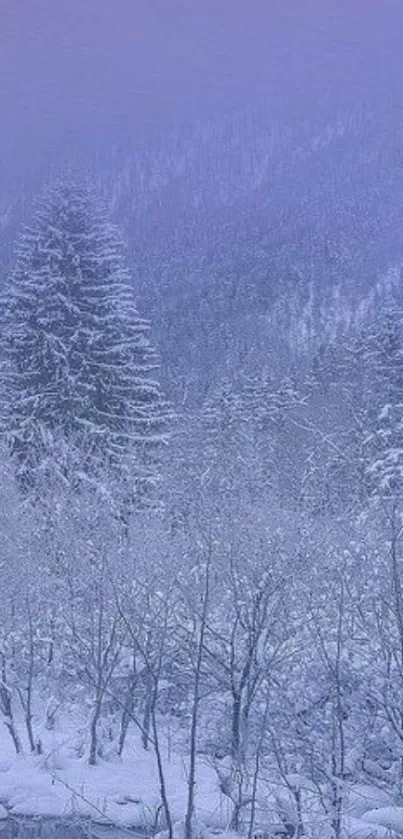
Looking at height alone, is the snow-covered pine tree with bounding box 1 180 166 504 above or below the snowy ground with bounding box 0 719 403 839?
above

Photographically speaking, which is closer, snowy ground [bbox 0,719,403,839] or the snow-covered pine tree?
snowy ground [bbox 0,719,403,839]

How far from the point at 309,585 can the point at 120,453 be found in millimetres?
12320

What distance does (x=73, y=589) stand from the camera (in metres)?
21.0

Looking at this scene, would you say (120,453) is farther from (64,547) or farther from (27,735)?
(27,735)

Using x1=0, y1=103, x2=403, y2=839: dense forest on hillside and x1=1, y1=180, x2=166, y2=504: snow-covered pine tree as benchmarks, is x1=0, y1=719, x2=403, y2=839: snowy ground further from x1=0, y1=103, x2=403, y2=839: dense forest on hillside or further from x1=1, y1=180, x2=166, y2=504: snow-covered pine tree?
x1=1, y1=180, x2=166, y2=504: snow-covered pine tree

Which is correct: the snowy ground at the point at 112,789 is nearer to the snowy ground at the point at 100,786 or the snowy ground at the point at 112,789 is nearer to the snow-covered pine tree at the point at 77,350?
the snowy ground at the point at 100,786

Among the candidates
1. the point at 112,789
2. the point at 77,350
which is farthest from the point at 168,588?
the point at 77,350

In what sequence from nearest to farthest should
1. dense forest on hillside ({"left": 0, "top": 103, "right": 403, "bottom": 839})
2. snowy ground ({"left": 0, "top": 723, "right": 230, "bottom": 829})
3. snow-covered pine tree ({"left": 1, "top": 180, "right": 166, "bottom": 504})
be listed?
1. dense forest on hillside ({"left": 0, "top": 103, "right": 403, "bottom": 839})
2. snowy ground ({"left": 0, "top": 723, "right": 230, "bottom": 829})
3. snow-covered pine tree ({"left": 1, "top": 180, "right": 166, "bottom": 504})

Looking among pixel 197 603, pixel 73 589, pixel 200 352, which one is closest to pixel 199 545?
pixel 197 603

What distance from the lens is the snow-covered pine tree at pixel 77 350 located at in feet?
103

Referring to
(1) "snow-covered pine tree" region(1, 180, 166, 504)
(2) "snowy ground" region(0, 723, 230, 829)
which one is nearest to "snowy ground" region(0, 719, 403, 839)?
(2) "snowy ground" region(0, 723, 230, 829)

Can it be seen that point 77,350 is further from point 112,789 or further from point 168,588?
point 112,789

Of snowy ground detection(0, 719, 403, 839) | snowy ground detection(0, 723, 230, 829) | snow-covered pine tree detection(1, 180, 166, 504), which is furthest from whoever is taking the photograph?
snow-covered pine tree detection(1, 180, 166, 504)

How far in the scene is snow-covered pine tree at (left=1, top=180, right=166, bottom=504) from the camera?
31.4 metres
